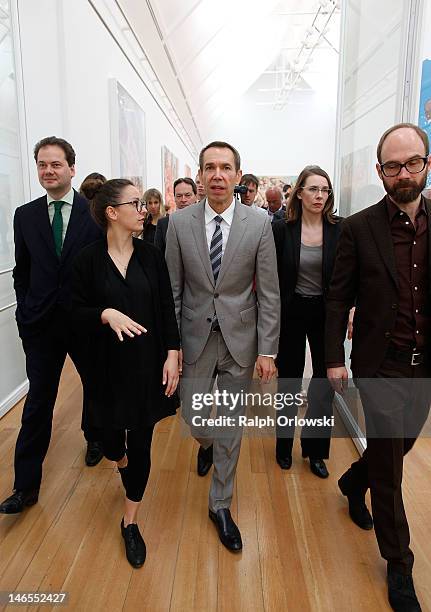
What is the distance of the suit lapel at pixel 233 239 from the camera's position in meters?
2.32

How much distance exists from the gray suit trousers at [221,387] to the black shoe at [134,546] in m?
0.44

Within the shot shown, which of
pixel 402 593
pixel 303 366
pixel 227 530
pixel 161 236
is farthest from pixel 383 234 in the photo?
pixel 161 236

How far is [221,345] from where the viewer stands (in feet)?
8.02

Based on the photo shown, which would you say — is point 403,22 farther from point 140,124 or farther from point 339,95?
point 140,124

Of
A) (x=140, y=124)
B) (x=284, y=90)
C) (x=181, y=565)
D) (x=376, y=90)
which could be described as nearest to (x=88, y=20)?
(x=140, y=124)

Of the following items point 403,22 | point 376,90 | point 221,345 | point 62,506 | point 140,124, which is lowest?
point 62,506

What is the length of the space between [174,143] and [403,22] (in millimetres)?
12005

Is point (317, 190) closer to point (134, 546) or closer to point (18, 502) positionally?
point (134, 546)

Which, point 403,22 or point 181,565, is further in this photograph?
point 403,22

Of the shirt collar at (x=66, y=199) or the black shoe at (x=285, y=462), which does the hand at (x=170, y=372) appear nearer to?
the shirt collar at (x=66, y=199)

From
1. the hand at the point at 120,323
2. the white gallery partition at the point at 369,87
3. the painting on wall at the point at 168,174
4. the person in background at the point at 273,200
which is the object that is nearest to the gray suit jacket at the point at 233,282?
the hand at the point at 120,323

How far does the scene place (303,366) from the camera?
3227 millimetres

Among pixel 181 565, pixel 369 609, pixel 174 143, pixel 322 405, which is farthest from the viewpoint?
pixel 174 143

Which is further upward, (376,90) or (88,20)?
(88,20)
